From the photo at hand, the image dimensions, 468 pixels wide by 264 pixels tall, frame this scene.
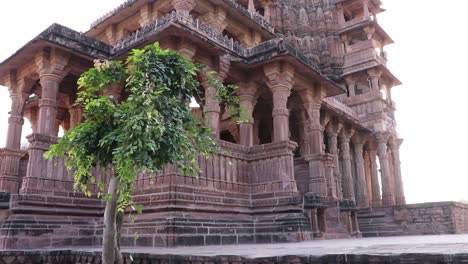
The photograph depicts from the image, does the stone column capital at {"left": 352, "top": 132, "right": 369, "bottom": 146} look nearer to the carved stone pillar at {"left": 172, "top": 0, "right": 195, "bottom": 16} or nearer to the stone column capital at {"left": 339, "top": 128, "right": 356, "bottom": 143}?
the stone column capital at {"left": 339, "top": 128, "right": 356, "bottom": 143}

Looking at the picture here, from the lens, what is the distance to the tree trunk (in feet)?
16.6

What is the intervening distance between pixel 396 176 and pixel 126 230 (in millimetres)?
21976

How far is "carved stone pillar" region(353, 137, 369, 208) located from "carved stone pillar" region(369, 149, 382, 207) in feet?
3.88

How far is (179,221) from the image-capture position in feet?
32.1

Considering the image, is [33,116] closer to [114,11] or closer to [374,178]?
[114,11]

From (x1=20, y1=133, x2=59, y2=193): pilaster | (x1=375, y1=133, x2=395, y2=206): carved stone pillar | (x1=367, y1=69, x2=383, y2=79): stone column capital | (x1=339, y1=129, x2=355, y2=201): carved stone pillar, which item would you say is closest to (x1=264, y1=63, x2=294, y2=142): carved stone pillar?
(x1=20, y1=133, x2=59, y2=193): pilaster

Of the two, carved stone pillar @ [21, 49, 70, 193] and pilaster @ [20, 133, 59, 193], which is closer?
pilaster @ [20, 133, 59, 193]

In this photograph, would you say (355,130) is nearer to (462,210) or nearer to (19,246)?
(462,210)

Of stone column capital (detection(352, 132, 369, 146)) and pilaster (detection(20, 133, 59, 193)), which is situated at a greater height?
stone column capital (detection(352, 132, 369, 146))

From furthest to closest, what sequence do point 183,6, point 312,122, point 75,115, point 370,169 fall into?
1. point 370,169
2. point 183,6
3. point 75,115
4. point 312,122

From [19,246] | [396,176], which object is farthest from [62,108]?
[396,176]

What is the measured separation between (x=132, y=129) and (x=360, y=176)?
22.6 m

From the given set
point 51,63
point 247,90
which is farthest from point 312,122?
point 51,63

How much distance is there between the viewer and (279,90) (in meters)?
13.6
